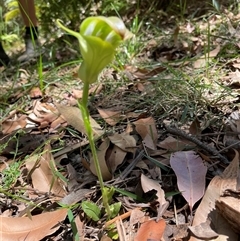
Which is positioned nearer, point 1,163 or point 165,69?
point 1,163

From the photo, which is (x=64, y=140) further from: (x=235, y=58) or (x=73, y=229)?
(x=235, y=58)

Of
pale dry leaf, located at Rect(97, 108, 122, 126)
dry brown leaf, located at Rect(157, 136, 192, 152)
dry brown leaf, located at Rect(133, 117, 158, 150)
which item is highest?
dry brown leaf, located at Rect(133, 117, 158, 150)

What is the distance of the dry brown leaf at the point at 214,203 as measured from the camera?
866 mm

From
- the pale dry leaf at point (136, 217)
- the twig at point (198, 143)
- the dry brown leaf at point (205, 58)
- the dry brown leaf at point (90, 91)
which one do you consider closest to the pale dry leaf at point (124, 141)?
the twig at point (198, 143)

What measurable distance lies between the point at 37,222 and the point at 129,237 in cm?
24

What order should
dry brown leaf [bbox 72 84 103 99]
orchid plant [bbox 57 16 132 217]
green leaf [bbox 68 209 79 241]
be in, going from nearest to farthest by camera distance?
orchid plant [bbox 57 16 132 217] < green leaf [bbox 68 209 79 241] < dry brown leaf [bbox 72 84 103 99]

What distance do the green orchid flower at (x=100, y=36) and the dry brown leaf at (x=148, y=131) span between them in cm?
53

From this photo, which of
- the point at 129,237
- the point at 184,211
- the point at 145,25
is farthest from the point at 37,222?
the point at 145,25

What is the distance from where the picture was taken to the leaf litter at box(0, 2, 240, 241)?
3.14 ft

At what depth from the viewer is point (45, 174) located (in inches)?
47.4

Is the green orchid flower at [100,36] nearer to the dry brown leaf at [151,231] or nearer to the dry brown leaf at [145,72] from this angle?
the dry brown leaf at [151,231]

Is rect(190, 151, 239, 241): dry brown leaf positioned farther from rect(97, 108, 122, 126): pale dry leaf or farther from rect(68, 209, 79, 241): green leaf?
rect(97, 108, 122, 126): pale dry leaf

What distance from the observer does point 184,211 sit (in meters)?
0.98

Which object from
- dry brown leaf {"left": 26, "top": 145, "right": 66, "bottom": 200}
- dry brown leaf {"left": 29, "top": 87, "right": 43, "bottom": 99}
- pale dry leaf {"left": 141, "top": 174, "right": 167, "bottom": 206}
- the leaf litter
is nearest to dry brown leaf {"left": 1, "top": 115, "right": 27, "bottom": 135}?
the leaf litter
